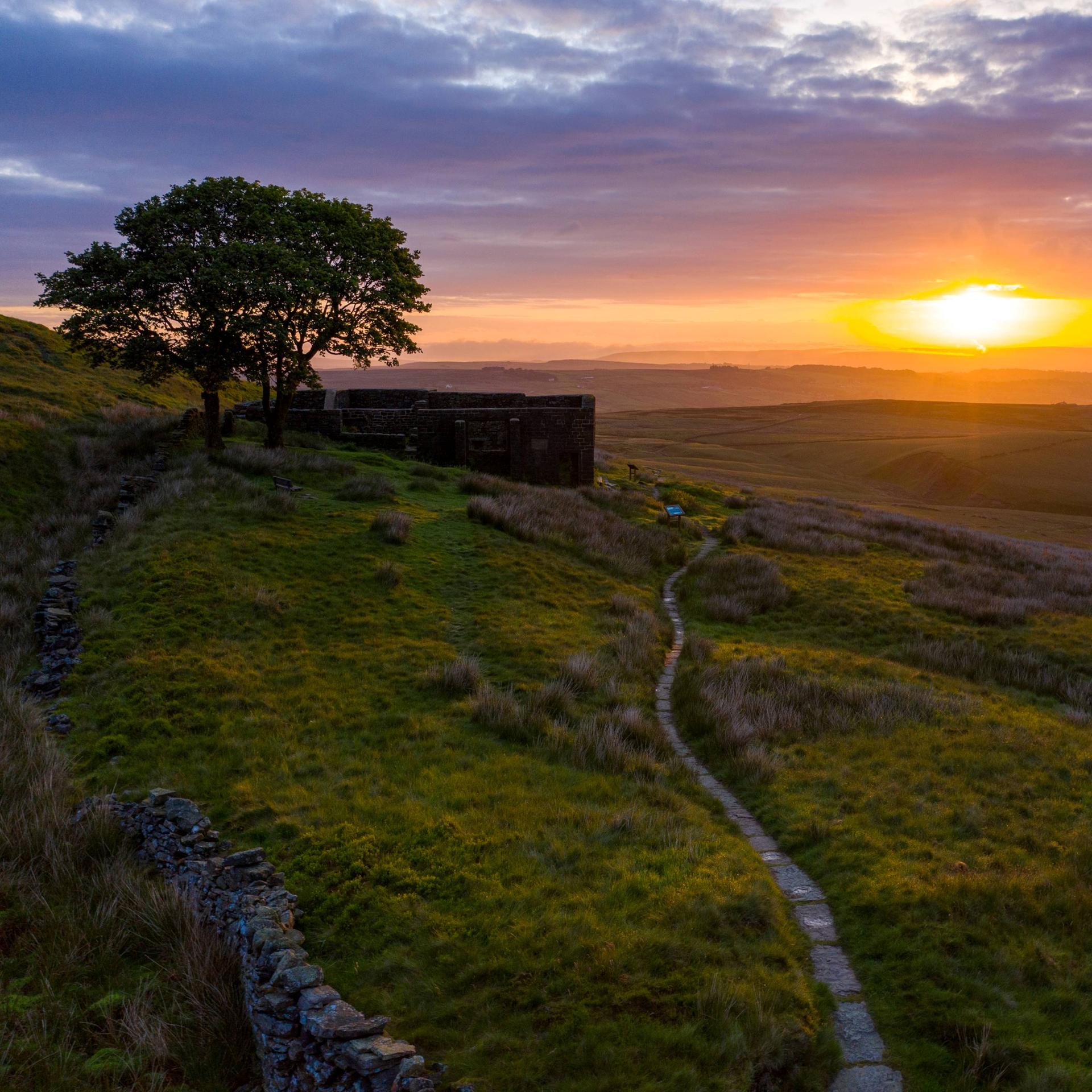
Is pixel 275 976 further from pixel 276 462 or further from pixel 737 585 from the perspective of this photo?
pixel 276 462

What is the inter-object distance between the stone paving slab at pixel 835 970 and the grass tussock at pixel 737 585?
12.9 metres

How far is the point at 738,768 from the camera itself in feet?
38.2

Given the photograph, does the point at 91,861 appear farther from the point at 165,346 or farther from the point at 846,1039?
the point at 165,346

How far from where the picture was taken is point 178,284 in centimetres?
2477

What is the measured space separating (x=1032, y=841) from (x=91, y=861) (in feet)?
35.3

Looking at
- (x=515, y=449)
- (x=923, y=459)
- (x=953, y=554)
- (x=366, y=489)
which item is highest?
(x=923, y=459)

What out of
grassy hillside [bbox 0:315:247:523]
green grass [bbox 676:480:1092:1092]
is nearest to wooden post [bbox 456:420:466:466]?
grassy hillside [bbox 0:315:247:523]

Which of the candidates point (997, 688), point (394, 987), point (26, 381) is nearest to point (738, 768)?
point (394, 987)

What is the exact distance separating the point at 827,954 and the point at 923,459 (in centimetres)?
7778

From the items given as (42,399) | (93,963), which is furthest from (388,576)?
(42,399)

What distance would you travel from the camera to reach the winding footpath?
6.41 meters

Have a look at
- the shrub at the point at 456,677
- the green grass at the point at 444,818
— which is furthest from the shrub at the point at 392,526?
the shrub at the point at 456,677

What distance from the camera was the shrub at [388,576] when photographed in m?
17.9

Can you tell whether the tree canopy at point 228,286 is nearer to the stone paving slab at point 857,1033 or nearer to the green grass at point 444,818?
the green grass at point 444,818
